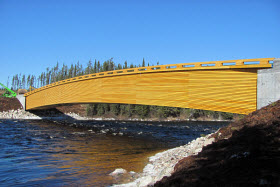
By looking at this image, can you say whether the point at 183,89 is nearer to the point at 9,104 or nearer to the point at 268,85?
the point at 268,85

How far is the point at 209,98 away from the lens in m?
13.9

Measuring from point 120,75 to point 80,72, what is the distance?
262 feet

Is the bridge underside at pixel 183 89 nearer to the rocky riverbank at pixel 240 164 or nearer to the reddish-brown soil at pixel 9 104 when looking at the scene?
the rocky riverbank at pixel 240 164

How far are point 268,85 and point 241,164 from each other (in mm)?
7877

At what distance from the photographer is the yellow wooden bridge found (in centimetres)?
1227

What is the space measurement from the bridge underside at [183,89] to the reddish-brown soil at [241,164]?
577 centimetres

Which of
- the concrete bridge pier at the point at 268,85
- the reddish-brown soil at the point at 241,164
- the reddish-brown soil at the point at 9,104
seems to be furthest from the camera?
the reddish-brown soil at the point at 9,104

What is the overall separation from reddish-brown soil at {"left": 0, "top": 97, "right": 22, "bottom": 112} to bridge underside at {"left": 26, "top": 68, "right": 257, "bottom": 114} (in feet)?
78.0

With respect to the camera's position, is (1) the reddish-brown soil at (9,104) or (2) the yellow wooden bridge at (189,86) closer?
(2) the yellow wooden bridge at (189,86)

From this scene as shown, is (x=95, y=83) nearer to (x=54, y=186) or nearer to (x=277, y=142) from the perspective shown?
(x=54, y=186)

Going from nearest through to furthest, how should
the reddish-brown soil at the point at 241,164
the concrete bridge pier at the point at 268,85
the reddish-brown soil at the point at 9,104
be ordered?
the reddish-brown soil at the point at 241,164 → the concrete bridge pier at the point at 268,85 → the reddish-brown soil at the point at 9,104

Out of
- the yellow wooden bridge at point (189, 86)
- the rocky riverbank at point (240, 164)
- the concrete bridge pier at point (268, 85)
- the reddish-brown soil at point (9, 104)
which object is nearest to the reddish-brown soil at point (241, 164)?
the rocky riverbank at point (240, 164)

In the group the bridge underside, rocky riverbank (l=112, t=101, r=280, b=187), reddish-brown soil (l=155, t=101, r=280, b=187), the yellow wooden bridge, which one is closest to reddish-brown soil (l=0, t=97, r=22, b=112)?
the bridge underside

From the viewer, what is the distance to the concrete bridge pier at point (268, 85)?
10609 mm
